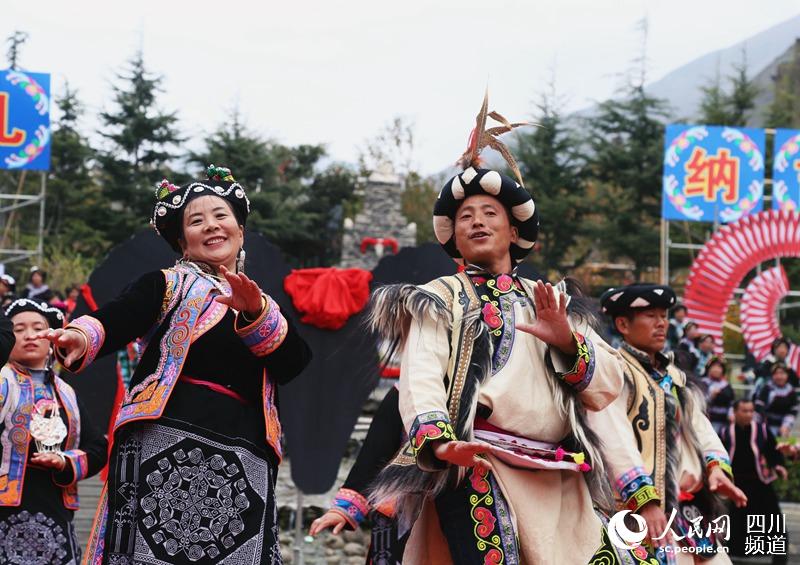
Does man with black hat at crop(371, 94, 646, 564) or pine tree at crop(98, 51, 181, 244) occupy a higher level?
pine tree at crop(98, 51, 181, 244)

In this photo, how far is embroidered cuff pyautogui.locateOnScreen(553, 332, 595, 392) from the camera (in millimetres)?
3457

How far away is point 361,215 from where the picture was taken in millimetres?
23000

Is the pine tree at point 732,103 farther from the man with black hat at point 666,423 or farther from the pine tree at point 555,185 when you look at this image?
the man with black hat at point 666,423

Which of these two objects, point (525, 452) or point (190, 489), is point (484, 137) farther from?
point (190, 489)

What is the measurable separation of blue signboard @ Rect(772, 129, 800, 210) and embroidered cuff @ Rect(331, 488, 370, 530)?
1381 cm

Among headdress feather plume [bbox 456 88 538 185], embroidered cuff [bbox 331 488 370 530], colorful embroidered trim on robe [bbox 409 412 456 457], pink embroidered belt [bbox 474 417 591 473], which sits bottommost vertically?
embroidered cuff [bbox 331 488 370 530]

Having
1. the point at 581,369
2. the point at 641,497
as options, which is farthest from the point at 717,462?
the point at 581,369

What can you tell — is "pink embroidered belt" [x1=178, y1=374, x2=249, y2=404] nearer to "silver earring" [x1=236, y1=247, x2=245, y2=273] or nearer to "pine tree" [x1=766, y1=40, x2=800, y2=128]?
"silver earring" [x1=236, y1=247, x2=245, y2=273]

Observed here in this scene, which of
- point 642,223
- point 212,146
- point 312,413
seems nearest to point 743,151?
point 642,223

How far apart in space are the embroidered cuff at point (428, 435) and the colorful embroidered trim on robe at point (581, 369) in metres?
0.45

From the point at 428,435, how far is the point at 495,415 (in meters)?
0.30

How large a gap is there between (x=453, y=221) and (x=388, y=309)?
0.47 meters

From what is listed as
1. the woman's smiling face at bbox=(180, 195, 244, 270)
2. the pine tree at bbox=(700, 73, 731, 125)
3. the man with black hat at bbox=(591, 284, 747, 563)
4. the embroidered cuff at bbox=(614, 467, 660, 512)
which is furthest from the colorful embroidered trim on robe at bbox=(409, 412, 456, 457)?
the pine tree at bbox=(700, 73, 731, 125)

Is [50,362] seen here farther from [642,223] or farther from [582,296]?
[642,223]
